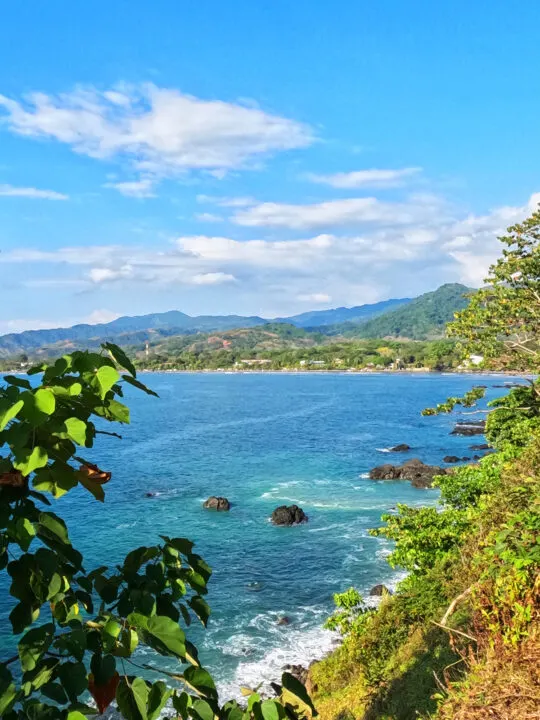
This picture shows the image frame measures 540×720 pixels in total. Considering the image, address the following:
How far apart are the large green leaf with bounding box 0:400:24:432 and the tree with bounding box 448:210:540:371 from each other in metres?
21.0

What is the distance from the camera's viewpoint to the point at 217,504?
40.9 metres

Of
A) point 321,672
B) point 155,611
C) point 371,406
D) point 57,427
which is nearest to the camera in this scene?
point 57,427

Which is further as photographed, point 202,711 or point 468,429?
point 468,429

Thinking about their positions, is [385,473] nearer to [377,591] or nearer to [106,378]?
[377,591]

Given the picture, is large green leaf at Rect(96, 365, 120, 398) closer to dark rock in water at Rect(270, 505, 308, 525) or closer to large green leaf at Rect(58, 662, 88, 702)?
large green leaf at Rect(58, 662, 88, 702)

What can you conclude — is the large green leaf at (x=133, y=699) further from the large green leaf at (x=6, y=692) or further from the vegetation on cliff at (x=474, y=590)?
the vegetation on cliff at (x=474, y=590)

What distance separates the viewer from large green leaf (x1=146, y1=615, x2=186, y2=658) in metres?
1.99

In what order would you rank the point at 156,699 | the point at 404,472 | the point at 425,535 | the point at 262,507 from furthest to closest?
the point at 404,472
the point at 262,507
the point at 425,535
the point at 156,699

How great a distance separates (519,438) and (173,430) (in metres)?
64.4

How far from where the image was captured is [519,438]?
20.4 meters

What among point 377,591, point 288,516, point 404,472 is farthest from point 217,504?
point 404,472

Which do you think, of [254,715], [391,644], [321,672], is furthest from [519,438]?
[254,715]

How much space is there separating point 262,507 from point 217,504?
343cm

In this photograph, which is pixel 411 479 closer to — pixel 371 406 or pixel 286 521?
pixel 286 521
